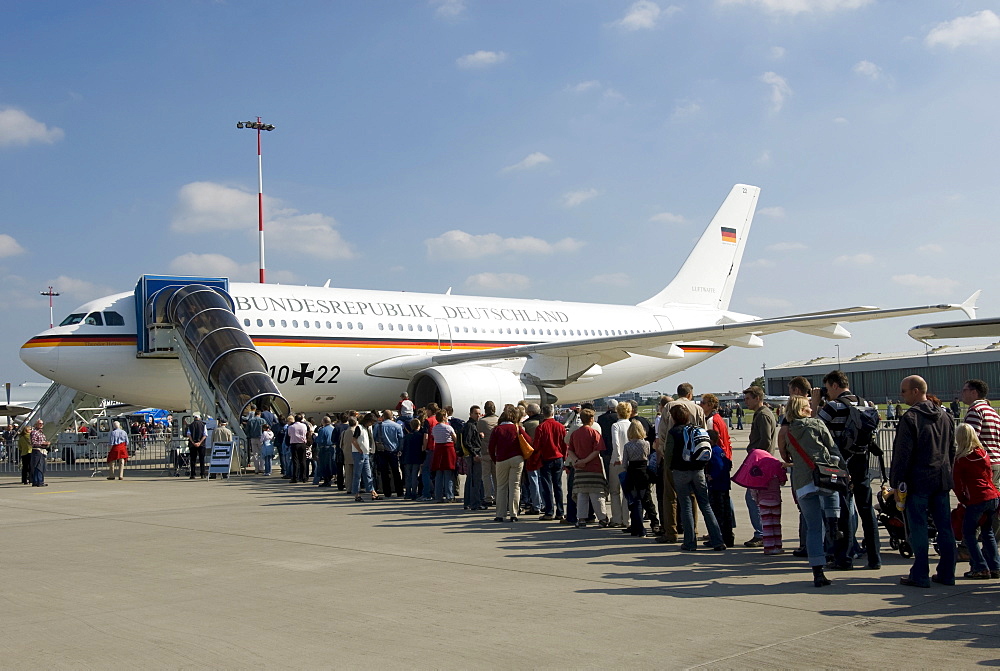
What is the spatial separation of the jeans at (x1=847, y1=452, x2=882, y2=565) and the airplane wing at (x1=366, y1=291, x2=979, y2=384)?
12.3 meters

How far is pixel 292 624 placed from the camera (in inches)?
232

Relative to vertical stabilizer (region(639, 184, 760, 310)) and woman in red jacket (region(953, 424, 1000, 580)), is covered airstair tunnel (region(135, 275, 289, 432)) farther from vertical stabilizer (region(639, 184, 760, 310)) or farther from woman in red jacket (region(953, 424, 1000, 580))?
vertical stabilizer (region(639, 184, 760, 310))

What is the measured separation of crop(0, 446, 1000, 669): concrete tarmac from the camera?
5.08 metres

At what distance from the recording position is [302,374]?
21.7 m

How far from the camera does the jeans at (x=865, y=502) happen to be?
756 cm

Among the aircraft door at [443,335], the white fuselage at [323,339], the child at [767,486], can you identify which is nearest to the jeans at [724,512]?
the child at [767,486]

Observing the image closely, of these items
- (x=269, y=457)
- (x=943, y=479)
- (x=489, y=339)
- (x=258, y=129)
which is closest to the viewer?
(x=943, y=479)

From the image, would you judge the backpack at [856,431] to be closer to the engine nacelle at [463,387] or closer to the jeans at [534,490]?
the jeans at [534,490]

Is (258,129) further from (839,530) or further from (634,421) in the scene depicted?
(839,530)

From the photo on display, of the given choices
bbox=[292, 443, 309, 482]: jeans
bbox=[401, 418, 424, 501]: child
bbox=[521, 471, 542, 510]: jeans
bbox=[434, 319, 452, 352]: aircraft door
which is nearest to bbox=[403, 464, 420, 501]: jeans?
bbox=[401, 418, 424, 501]: child

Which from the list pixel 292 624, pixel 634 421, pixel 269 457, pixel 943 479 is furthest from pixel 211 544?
pixel 269 457

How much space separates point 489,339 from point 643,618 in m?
19.4

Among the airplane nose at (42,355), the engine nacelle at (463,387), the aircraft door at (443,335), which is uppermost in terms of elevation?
the aircraft door at (443,335)

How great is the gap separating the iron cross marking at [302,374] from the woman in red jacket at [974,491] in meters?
16.7
